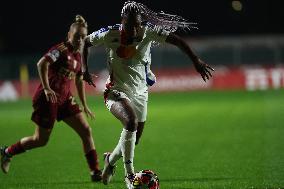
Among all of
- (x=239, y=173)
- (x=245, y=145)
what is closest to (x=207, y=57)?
(x=245, y=145)

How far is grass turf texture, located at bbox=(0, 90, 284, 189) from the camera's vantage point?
9.51 meters

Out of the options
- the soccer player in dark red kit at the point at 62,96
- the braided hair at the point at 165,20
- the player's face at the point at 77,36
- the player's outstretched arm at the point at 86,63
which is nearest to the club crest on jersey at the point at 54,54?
the soccer player in dark red kit at the point at 62,96

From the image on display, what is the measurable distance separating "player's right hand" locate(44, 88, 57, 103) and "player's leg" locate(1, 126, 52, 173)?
0.57 metres

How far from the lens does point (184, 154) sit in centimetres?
1226

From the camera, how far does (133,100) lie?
859cm

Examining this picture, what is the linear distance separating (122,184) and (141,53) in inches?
75.8

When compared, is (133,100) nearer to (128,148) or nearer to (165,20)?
(128,148)

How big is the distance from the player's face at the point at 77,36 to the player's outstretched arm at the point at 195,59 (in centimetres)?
173

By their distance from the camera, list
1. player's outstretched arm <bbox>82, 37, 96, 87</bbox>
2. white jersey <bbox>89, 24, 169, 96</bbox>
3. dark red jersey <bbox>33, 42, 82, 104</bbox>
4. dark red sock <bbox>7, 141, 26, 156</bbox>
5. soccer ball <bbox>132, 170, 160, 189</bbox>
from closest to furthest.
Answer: soccer ball <bbox>132, 170, 160, 189</bbox>
white jersey <bbox>89, 24, 169, 96</bbox>
player's outstretched arm <bbox>82, 37, 96, 87</bbox>
dark red jersey <bbox>33, 42, 82, 104</bbox>
dark red sock <bbox>7, 141, 26, 156</bbox>

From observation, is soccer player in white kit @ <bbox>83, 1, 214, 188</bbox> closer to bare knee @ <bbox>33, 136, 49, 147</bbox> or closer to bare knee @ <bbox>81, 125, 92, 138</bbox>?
bare knee @ <bbox>81, 125, 92, 138</bbox>

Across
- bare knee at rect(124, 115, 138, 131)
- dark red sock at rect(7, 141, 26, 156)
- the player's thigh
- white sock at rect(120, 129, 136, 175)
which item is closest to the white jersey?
the player's thigh

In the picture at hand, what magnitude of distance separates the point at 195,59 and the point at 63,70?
2.51 meters

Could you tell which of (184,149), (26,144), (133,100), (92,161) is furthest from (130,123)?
(184,149)

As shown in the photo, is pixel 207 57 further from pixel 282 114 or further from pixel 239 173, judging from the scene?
pixel 239 173
